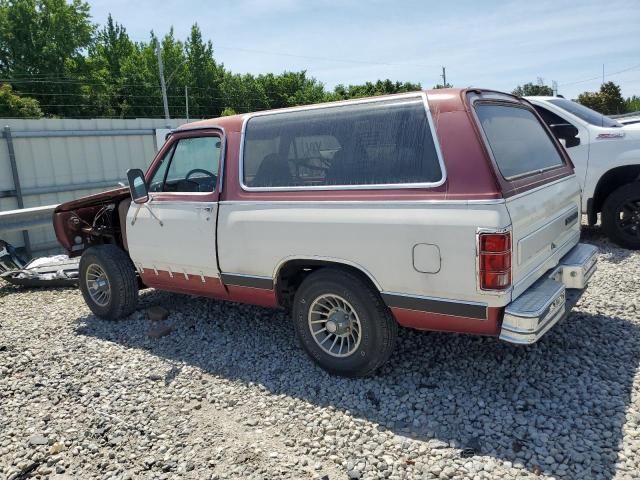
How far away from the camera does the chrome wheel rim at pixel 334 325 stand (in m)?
3.62

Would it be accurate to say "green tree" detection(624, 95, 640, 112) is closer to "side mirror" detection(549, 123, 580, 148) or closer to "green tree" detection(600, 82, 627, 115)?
"green tree" detection(600, 82, 627, 115)

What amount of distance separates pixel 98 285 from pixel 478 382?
389 centimetres

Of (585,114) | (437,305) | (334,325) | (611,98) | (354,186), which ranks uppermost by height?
(611,98)

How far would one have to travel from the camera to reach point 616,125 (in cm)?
696

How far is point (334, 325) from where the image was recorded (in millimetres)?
3678

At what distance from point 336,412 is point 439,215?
1.45m

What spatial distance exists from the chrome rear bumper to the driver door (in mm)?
2360

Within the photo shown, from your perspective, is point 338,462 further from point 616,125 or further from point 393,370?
point 616,125

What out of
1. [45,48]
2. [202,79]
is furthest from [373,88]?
[45,48]

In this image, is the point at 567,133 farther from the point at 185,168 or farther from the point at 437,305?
the point at 185,168

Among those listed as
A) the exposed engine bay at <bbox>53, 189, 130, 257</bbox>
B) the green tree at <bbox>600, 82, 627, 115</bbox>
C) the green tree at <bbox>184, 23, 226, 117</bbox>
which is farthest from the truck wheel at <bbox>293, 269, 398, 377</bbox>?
the green tree at <bbox>184, 23, 226, 117</bbox>

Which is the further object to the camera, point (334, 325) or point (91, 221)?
point (91, 221)

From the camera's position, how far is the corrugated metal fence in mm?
9367

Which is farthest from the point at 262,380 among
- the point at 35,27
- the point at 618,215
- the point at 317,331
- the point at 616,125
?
the point at 35,27
